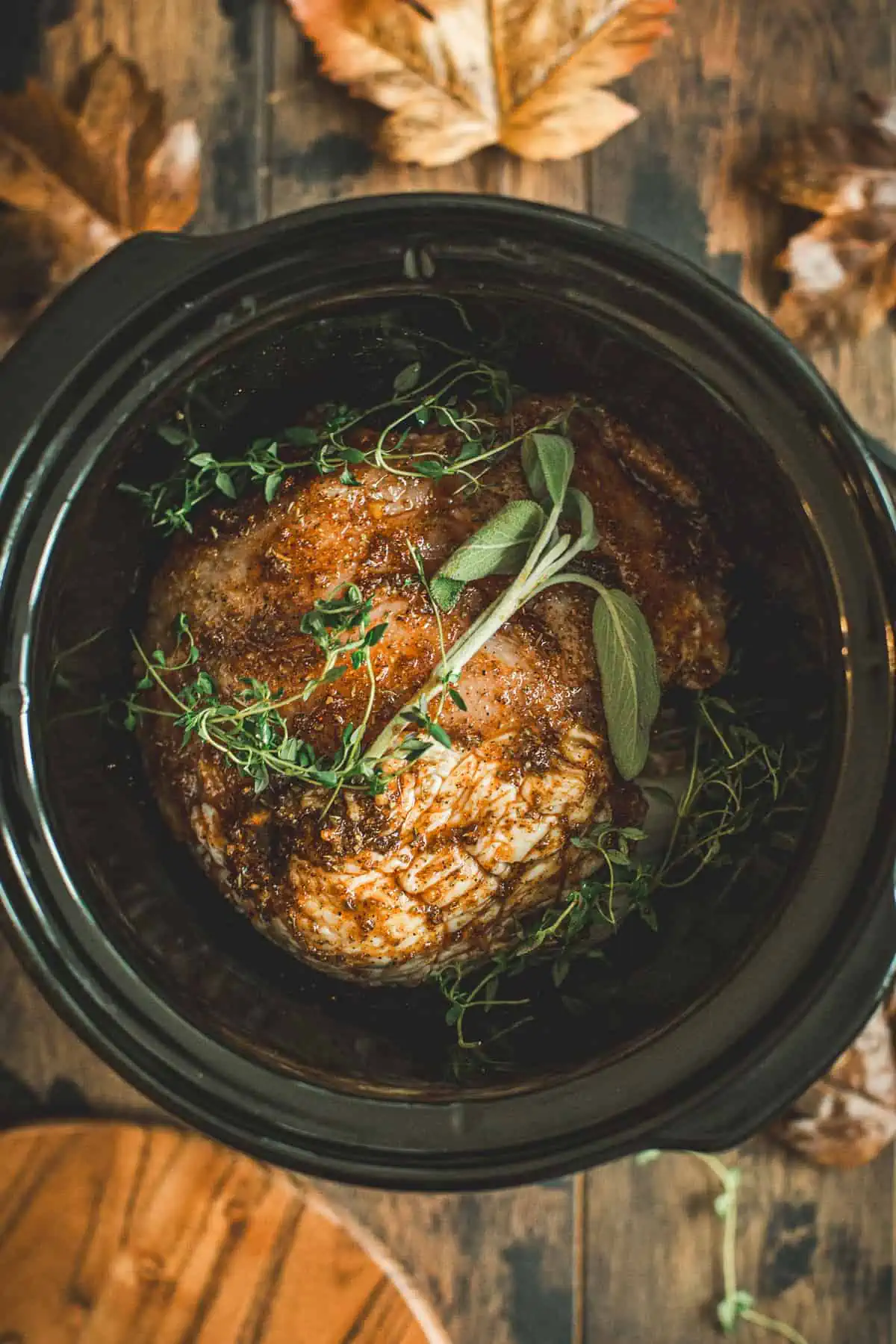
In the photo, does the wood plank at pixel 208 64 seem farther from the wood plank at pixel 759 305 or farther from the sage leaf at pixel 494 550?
the sage leaf at pixel 494 550

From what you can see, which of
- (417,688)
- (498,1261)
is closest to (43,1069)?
(498,1261)

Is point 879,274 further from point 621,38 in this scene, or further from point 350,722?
point 350,722

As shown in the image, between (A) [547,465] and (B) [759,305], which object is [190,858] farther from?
(B) [759,305]

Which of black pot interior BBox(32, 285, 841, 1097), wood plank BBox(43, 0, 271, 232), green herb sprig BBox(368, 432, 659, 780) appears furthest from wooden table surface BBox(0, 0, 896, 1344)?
green herb sprig BBox(368, 432, 659, 780)

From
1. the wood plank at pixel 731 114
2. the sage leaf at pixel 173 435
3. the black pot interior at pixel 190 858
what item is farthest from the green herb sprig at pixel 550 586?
the wood plank at pixel 731 114

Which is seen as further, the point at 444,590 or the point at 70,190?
the point at 70,190
